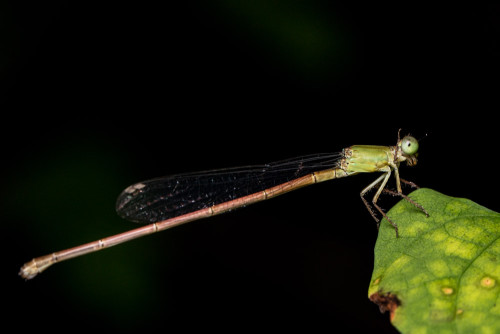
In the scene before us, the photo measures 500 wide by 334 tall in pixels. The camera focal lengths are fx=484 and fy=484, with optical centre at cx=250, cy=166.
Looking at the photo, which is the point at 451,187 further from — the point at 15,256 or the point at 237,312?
the point at 15,256

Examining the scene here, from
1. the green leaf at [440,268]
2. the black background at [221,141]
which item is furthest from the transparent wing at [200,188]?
the green leaf at [440,268]

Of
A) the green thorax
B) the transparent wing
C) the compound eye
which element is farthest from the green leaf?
the transparent wing

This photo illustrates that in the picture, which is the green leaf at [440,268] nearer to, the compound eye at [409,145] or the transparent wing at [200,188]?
the compound eye at [409,145]

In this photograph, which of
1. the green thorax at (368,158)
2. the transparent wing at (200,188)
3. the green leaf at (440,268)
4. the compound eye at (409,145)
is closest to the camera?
the green leaf at (440,268)

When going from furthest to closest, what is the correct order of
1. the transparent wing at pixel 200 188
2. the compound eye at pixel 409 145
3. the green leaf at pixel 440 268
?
the transparent wing at pixel 200 188 < the compound eye at pixel 409 145 < the green leaf at pixel 440 268

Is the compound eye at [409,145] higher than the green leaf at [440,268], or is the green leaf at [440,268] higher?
the compound eye at [409,145]

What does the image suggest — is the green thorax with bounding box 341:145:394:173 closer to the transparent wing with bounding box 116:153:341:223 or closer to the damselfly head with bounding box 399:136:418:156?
the damselfly head with bounding box 399:136:418:156

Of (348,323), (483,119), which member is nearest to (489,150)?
(483,119)
